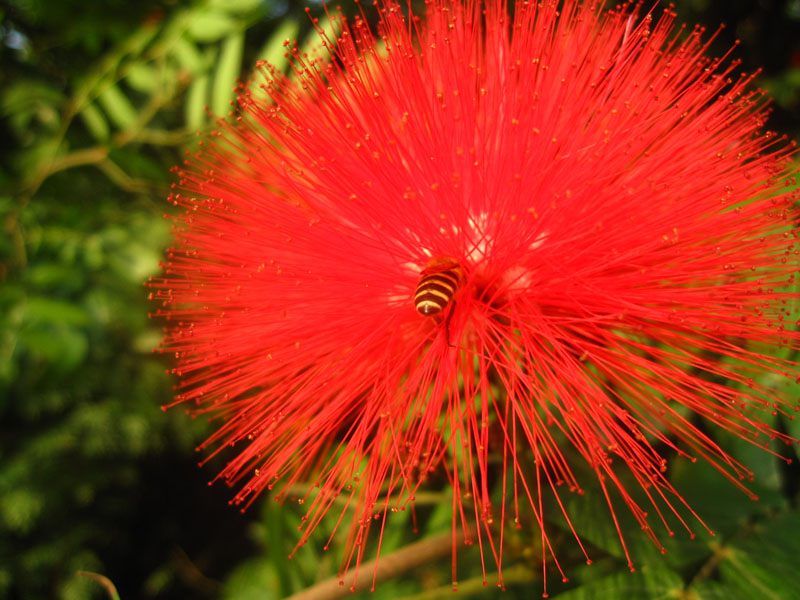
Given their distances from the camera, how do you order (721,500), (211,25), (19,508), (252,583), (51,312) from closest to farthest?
(721,500)
(51,312)
(211,25)
(252,583)
(19,508)

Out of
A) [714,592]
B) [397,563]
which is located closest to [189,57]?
[397,563]

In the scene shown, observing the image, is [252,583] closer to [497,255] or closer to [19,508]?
[19,508]

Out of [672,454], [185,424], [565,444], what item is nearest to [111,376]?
[185,424]

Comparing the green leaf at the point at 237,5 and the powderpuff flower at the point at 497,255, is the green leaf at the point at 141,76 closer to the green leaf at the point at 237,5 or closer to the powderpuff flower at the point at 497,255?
the green leaf at the point at 237,5

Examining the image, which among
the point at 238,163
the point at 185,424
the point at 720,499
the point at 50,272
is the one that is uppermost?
the point at 50,272

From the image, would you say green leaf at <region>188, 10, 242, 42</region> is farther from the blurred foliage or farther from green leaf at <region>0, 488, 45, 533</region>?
green leaf at <region>0, 488, 45, 533</region>

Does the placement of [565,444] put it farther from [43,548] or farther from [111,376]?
[43,548]
